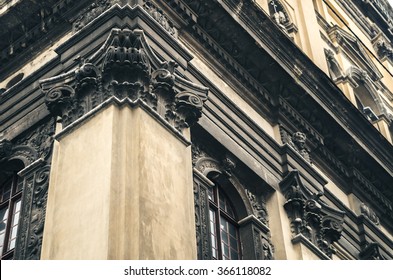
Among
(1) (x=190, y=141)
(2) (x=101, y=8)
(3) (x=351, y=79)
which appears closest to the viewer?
(1) (x=190, y=141)

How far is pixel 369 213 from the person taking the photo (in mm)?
31828

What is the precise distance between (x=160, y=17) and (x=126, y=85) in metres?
3.77

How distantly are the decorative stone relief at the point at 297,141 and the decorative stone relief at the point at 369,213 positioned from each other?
111 inches

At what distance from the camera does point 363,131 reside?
32.6 m

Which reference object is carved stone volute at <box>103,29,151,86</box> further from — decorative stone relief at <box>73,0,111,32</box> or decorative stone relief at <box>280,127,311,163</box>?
decorative stone relief at <box>280,127,311,163</box>

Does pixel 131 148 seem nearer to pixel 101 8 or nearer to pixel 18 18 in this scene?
pixel 101 8

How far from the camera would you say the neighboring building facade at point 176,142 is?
20677 mm

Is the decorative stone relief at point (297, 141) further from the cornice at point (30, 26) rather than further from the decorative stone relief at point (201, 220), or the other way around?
the cornice at point (30, 26)

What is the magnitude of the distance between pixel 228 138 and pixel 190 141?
2831 millimetres

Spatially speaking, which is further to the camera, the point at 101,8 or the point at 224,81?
the point at 224,81

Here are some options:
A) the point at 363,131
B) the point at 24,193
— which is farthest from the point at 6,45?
the point at 363,131

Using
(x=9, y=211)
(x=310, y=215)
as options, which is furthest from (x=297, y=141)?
(x=9, y=211)

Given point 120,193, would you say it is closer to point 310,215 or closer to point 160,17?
point 160,17

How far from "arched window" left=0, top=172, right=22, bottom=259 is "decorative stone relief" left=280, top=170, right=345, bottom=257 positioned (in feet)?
21.5
